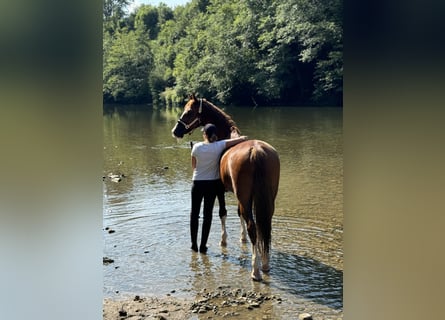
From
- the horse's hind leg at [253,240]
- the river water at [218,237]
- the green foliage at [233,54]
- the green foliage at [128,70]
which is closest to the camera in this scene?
the river water at [218,237]

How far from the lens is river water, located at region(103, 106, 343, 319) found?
331 centimetres

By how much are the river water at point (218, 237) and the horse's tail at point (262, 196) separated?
1.38 ft

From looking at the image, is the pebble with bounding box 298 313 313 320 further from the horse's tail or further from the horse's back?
the horse's back

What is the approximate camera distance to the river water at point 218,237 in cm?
331

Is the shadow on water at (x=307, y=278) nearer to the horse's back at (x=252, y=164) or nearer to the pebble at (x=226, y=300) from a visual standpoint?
the pebble at (x=226, y=300)

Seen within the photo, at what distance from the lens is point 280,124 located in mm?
14562

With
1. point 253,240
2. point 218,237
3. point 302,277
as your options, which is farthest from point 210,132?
point 302,277

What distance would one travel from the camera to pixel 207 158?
3861 millimetres

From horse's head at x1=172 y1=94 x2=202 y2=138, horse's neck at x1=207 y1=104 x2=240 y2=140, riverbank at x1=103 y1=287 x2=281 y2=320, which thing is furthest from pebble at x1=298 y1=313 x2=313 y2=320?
horse's head at x1=172 y1=94 x2=202 y2=138

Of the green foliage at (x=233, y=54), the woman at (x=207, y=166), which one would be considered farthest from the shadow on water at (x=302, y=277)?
the green foliage at (x=233, y=54)
